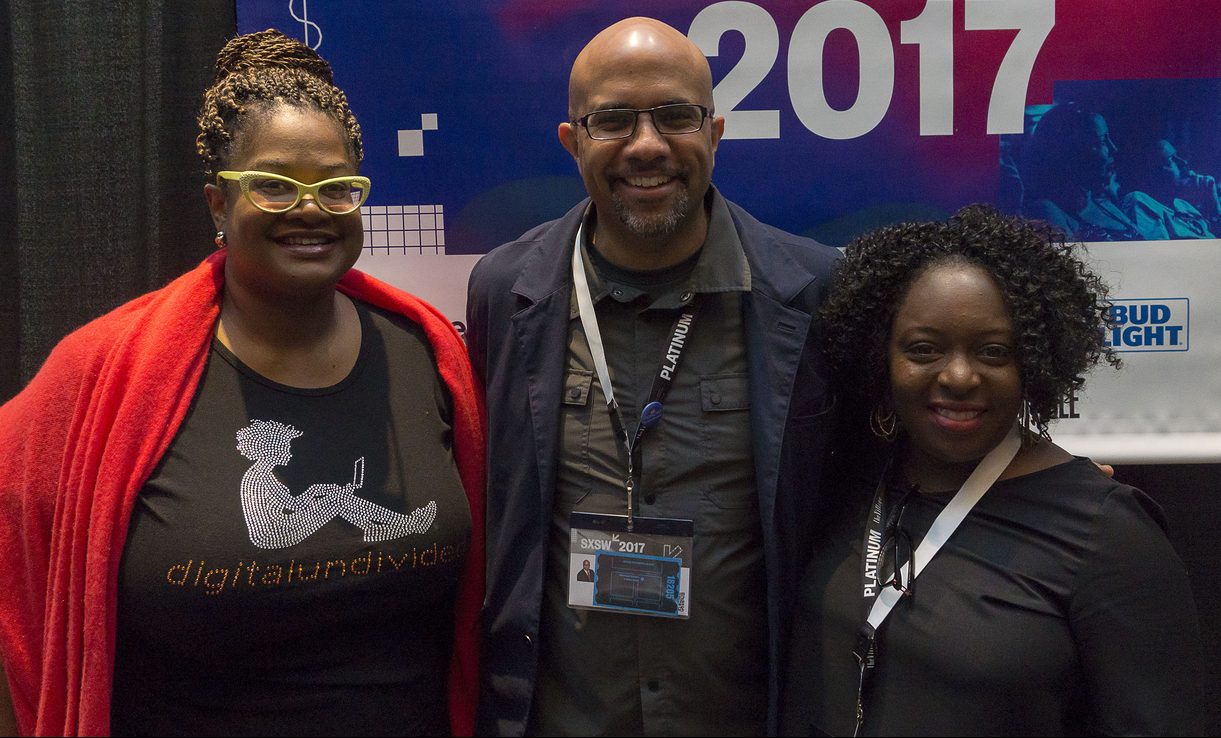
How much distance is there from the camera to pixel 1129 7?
2.49 meters

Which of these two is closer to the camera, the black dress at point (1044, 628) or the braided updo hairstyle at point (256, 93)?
the black dress at point (1044, 628)

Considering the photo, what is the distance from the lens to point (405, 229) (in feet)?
8.62

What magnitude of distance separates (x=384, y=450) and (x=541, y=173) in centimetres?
100

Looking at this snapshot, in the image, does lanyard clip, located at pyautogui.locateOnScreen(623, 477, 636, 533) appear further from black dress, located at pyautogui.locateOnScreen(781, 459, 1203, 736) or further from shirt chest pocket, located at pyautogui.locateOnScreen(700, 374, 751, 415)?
black dress, located at pyautogui.locateOnScreen(781, 459, 1203, 736)

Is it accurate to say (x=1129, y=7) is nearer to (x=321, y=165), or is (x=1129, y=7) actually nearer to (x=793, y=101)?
(x=793, y=101)

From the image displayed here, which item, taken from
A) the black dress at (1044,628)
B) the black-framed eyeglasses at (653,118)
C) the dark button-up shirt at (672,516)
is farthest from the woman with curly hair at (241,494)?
the black dress at (1044,628)

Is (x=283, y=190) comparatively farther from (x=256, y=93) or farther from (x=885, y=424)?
(x=885, y=424)

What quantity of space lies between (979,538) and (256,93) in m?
1.57

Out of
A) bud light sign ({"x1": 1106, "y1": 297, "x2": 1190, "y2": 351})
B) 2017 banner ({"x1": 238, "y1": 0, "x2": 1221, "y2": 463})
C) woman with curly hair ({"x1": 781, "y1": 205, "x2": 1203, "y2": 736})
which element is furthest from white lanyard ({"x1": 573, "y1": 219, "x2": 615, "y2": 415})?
bud light sign ({"x1": 1106, "y1": 297, "x2": 1190, "y2": 351})

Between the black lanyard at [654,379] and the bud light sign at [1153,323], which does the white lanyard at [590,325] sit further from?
the bud light sign at [1153,323]

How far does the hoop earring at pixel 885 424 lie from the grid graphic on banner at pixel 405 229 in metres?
1.26

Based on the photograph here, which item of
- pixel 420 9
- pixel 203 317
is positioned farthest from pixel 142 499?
pixel 420 9

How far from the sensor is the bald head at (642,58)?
199 centimetres

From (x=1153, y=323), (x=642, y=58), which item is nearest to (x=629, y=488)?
(x=642, y=58)
